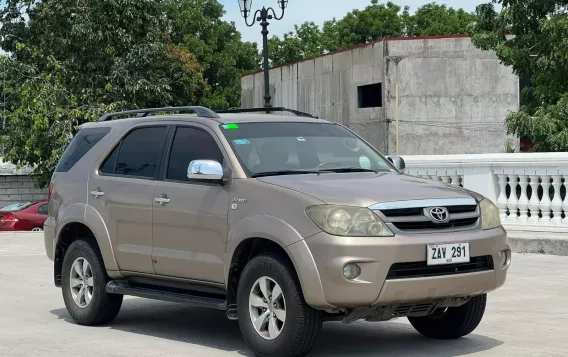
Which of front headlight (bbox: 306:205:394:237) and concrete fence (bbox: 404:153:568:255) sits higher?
front headlight (bbox: 306:205:394:237)

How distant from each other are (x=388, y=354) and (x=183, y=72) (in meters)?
49.9

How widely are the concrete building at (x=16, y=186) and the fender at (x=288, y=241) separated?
128 feet

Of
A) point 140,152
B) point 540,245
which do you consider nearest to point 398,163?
point 140,152

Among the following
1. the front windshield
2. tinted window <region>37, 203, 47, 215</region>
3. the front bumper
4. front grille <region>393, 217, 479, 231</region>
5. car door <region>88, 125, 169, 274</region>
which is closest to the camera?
the front bumper

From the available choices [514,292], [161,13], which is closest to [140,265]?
[514,292]

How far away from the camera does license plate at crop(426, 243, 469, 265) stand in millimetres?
7242

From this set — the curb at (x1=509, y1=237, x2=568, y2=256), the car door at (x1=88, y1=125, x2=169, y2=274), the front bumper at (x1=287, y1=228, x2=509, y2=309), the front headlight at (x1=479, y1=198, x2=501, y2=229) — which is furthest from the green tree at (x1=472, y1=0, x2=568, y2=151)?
the front bumper at (x1=287, y1=228, x2=509, y2=309)

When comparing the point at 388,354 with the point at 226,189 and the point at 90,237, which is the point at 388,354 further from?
the point at 90,237

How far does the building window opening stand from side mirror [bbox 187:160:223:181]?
43981mm

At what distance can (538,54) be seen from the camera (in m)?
28.8

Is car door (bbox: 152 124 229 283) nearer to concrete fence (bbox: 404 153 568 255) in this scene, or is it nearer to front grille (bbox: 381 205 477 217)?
front grille (bbox: 381 205 477 217)

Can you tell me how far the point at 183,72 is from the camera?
5684cm

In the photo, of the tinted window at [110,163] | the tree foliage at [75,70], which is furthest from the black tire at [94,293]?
the tree foliage at [75,70]

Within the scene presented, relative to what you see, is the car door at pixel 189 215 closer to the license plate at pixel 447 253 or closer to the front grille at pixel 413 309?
the front grille at pixel 413 309
